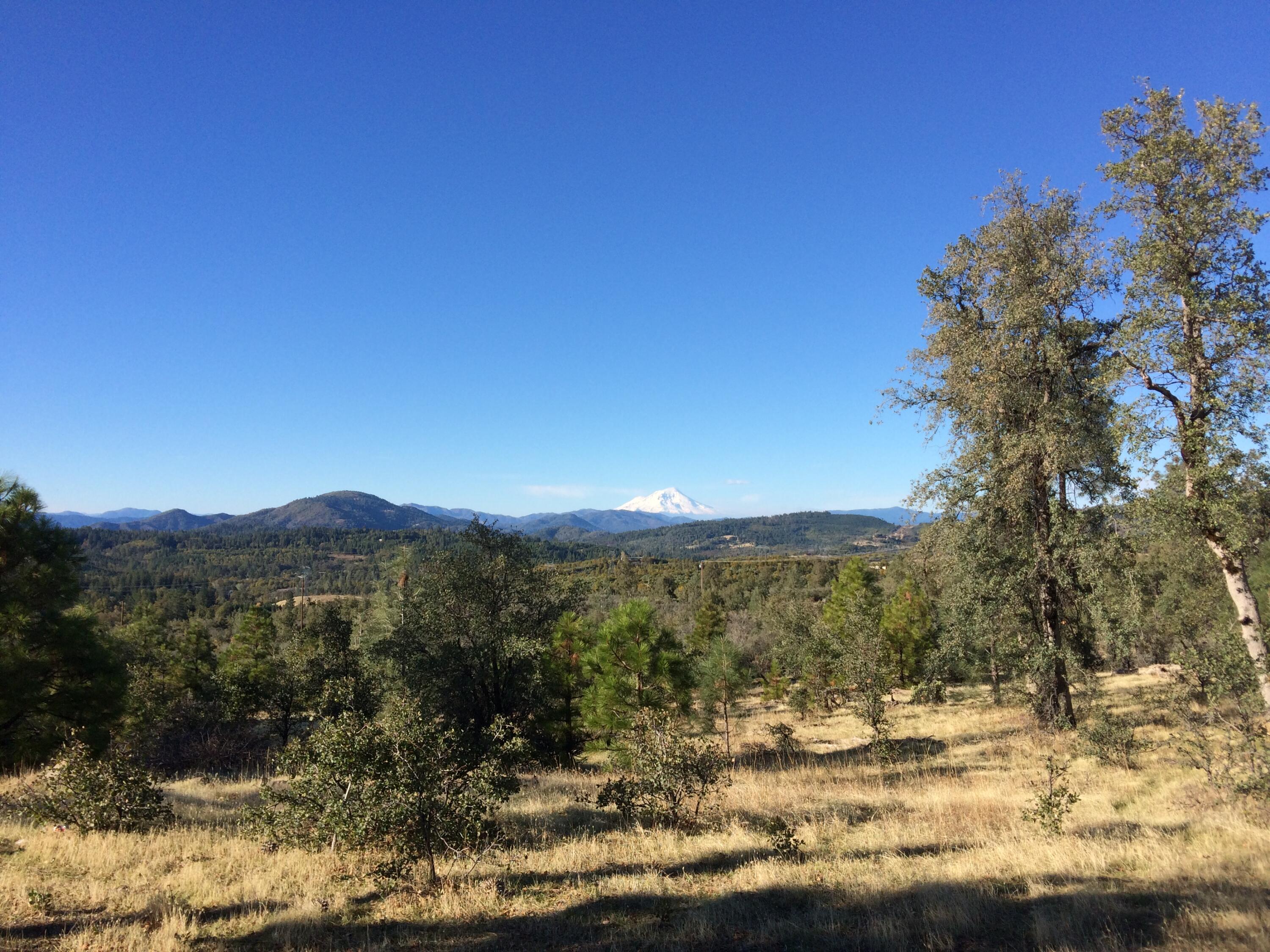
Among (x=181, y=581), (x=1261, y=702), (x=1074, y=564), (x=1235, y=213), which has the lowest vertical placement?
(x=181, y=581)

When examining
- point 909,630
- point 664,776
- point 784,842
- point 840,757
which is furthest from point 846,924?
point 909,630

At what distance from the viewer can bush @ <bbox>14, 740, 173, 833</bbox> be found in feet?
32.6

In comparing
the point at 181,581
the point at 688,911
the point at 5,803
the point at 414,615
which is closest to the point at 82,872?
the point at 5,803

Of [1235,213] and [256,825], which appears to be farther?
[1235,213]

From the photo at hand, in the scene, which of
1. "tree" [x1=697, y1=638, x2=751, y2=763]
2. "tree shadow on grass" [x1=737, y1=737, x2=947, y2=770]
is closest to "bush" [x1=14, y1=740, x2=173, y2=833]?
"tree shadow on grass" [x1=737, y1=737, x2=947, y2=770]

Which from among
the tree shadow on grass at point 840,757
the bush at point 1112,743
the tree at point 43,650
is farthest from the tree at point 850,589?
the tree at point 43,650

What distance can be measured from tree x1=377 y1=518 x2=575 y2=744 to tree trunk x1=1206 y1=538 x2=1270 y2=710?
16146mm

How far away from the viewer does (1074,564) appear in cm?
1519

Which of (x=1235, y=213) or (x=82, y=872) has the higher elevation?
(x=1235, y=213)

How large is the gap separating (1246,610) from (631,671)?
17760 millimetres

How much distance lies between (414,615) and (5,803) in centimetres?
953

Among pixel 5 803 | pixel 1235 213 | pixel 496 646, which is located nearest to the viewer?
pixel 1235 213

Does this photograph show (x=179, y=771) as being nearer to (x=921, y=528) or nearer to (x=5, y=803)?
(x=5, y=803)

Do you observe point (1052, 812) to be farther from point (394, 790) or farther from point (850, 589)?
point (850, 589)
